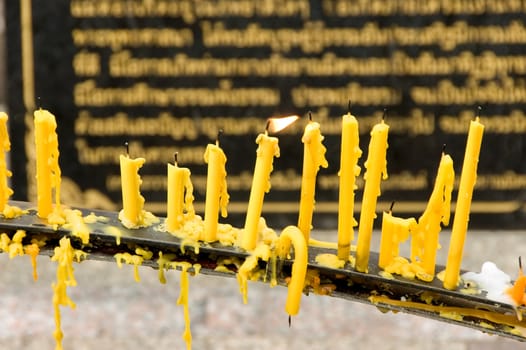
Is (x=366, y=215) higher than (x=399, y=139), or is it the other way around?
(x=366, y=215)

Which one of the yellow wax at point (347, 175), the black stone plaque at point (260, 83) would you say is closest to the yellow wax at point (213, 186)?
the yellow wax at point (347, 175)

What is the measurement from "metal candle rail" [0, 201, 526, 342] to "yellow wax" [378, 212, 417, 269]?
0.04 ft

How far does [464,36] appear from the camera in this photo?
2043 millimetres

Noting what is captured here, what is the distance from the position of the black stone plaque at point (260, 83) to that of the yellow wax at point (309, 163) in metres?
1.46

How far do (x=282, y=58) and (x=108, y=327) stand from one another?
968mm

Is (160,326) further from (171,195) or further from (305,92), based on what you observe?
(171,195)

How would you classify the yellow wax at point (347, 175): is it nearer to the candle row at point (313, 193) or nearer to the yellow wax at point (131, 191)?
the candle row at point (313, 193)

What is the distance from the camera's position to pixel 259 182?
0.59 meters

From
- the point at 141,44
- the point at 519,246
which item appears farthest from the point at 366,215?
the point at 519,246

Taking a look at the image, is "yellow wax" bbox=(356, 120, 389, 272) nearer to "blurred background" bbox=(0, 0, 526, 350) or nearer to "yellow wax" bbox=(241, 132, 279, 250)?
"yellow wax" bbox=(241, 132, 279, 250)

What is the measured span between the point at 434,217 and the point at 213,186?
21 cm

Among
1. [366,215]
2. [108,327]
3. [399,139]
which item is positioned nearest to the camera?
[366,215]

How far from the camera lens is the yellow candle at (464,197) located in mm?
557

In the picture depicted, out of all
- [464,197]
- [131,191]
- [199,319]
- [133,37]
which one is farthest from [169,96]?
[464,197]
